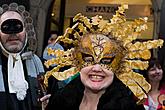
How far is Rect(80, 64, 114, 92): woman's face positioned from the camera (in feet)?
12.6

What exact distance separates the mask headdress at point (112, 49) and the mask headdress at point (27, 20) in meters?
0.51

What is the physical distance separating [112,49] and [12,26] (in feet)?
3.01

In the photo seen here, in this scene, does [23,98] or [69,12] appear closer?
[23,98]

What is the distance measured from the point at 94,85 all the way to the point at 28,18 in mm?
1103

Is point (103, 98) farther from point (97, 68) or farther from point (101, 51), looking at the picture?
point (101, 51)

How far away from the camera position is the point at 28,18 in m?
4.67

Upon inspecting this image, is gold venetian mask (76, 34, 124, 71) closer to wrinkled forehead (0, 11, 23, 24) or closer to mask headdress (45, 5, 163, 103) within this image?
mask headdress (45, 5, 163, 103)

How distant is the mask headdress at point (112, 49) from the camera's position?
3998mm

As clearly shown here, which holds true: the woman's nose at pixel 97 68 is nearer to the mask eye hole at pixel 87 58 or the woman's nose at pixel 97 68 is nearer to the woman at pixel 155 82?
the mask eye hole at pixel 87 58

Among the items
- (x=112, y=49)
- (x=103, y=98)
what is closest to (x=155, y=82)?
(x=112, y=49)

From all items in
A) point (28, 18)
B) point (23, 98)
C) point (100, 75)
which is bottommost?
point (23, 98)

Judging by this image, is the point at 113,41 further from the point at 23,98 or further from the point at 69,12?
the point at 69,12

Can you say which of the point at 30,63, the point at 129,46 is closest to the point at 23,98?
the point at 30,63

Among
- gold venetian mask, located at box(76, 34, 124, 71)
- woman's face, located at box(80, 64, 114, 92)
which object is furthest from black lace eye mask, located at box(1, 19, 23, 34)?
woman's face, located at box(80, 64, 114, 92)
